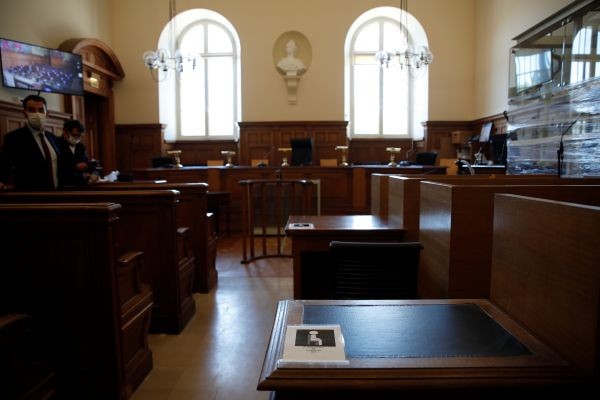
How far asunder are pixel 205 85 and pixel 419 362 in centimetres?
939

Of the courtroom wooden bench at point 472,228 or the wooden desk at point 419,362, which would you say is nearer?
the wooden desk at point 419,362

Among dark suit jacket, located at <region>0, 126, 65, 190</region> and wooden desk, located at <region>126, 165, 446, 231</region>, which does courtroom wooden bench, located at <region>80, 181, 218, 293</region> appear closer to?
dark suit jacket, located at <region>0, 126, 65, 190</region>

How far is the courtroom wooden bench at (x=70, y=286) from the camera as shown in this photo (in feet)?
5.50

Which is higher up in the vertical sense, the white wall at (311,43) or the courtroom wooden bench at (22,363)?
the white wall at (311,43)

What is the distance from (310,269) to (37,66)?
5219 mm

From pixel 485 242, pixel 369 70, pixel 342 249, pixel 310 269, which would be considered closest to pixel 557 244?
pixel 485 242

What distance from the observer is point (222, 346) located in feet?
8.02

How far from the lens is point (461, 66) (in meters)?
8.59

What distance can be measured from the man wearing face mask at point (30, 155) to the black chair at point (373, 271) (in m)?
2.68

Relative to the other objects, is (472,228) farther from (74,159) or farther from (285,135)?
(285,135)

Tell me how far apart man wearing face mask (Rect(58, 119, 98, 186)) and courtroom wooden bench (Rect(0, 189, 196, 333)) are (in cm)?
106

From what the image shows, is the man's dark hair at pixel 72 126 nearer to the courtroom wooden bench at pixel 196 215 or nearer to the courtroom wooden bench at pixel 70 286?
the courtroom wooden bench at pixel 196 215

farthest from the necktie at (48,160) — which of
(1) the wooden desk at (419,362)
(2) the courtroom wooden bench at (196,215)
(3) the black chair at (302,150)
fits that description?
(3) the black chair at (302,150)

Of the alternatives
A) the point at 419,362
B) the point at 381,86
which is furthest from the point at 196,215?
the point at 381,86
